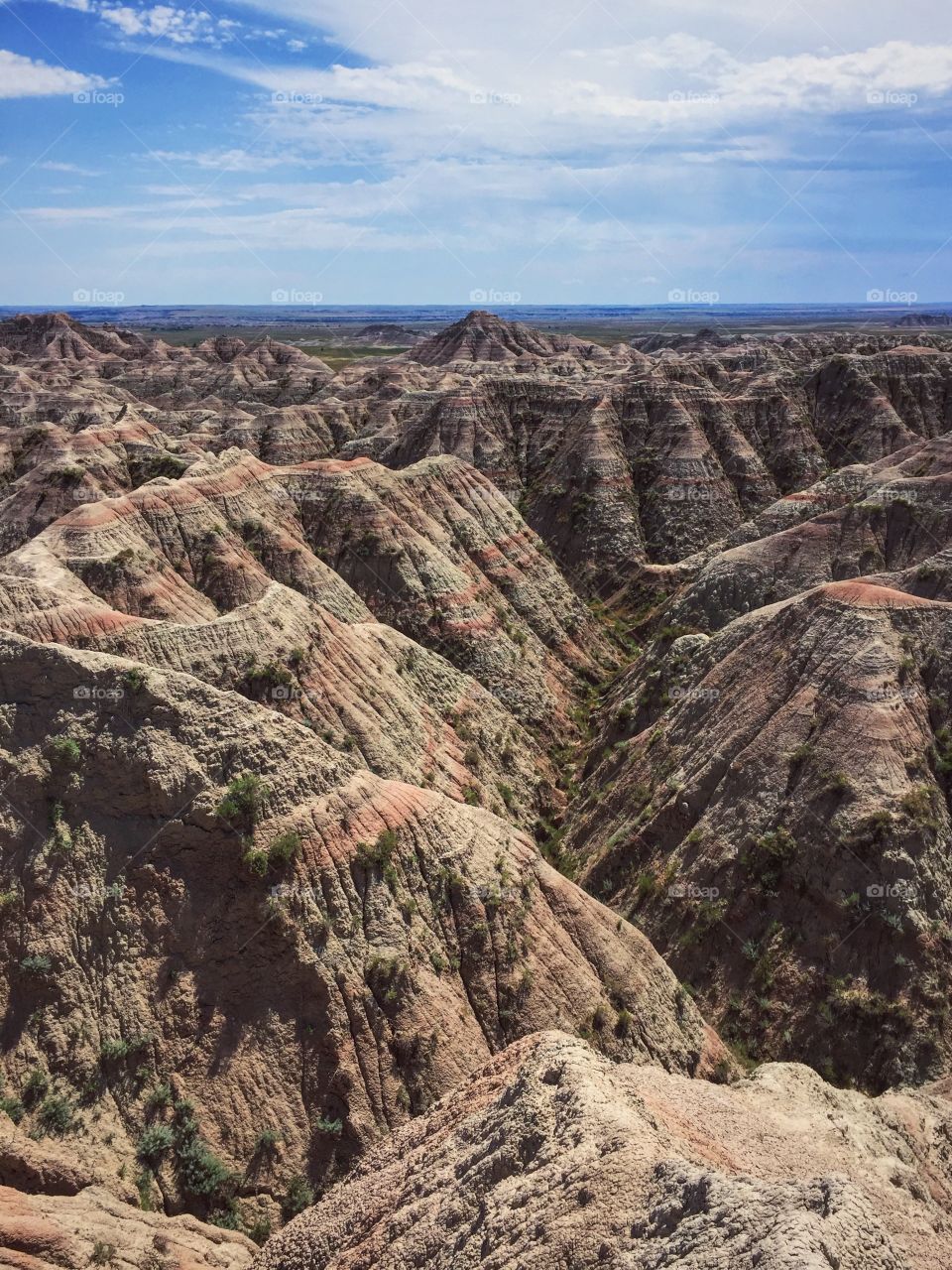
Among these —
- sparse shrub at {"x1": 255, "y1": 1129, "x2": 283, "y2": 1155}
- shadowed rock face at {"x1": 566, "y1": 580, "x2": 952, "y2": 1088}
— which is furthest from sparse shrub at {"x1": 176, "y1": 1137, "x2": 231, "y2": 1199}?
shadowed rock face at {"x1": 566, "y1": 580, "x2": 952, "y2": 1088}

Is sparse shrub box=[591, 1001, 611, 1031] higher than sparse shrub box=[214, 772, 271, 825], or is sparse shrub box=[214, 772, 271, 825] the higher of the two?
sparse shrub box=[214, 772, 271, 825]

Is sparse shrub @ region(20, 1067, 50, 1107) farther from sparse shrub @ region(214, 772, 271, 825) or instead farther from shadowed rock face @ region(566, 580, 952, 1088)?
shadowed rock face @ region(566, 580, 952, 1088)

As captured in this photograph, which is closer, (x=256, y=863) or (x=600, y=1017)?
(x=256, y=863)

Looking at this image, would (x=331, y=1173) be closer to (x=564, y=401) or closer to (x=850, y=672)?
(x=850, y=672)

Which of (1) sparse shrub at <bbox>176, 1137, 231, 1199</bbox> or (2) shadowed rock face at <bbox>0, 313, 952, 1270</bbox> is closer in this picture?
(2) shadowed rock face at <bbox>0, 313, 952, 1270</bbox>

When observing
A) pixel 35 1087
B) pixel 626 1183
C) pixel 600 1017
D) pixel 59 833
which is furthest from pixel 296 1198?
pixel 59 833

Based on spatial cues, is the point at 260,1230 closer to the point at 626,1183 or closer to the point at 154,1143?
the point at 154,1143
